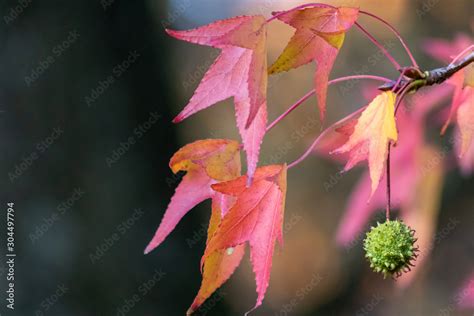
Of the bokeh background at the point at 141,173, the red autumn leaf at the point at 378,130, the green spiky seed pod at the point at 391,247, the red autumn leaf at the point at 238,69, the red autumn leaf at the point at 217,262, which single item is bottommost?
the bokeh background at the point at 141,173

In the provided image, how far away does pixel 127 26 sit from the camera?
55.4 inches

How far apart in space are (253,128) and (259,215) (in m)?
0.10

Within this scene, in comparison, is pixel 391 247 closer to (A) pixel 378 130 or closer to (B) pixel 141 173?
(A) pixel 378 130

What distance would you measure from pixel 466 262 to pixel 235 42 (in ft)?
3.97

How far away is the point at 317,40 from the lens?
466mm

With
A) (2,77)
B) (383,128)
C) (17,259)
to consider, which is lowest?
(17,259)

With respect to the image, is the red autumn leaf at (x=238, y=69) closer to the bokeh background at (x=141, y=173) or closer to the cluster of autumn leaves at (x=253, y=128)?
the cluster of autumn leaves at (x=253, y=128)

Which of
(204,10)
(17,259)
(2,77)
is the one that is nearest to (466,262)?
(204,10)

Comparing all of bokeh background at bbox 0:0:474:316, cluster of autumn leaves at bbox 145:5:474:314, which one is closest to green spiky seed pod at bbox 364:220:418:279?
cluster of autumn leaves at bbox 145:5:474:314

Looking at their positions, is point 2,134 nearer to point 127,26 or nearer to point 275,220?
point 127,26

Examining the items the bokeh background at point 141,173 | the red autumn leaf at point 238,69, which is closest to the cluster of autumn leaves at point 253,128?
the red autumn leaf at point 238,69

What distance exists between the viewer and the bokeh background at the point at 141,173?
140 cm

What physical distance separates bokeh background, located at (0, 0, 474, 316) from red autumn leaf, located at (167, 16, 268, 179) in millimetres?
941

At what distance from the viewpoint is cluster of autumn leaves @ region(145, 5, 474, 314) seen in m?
0.43
